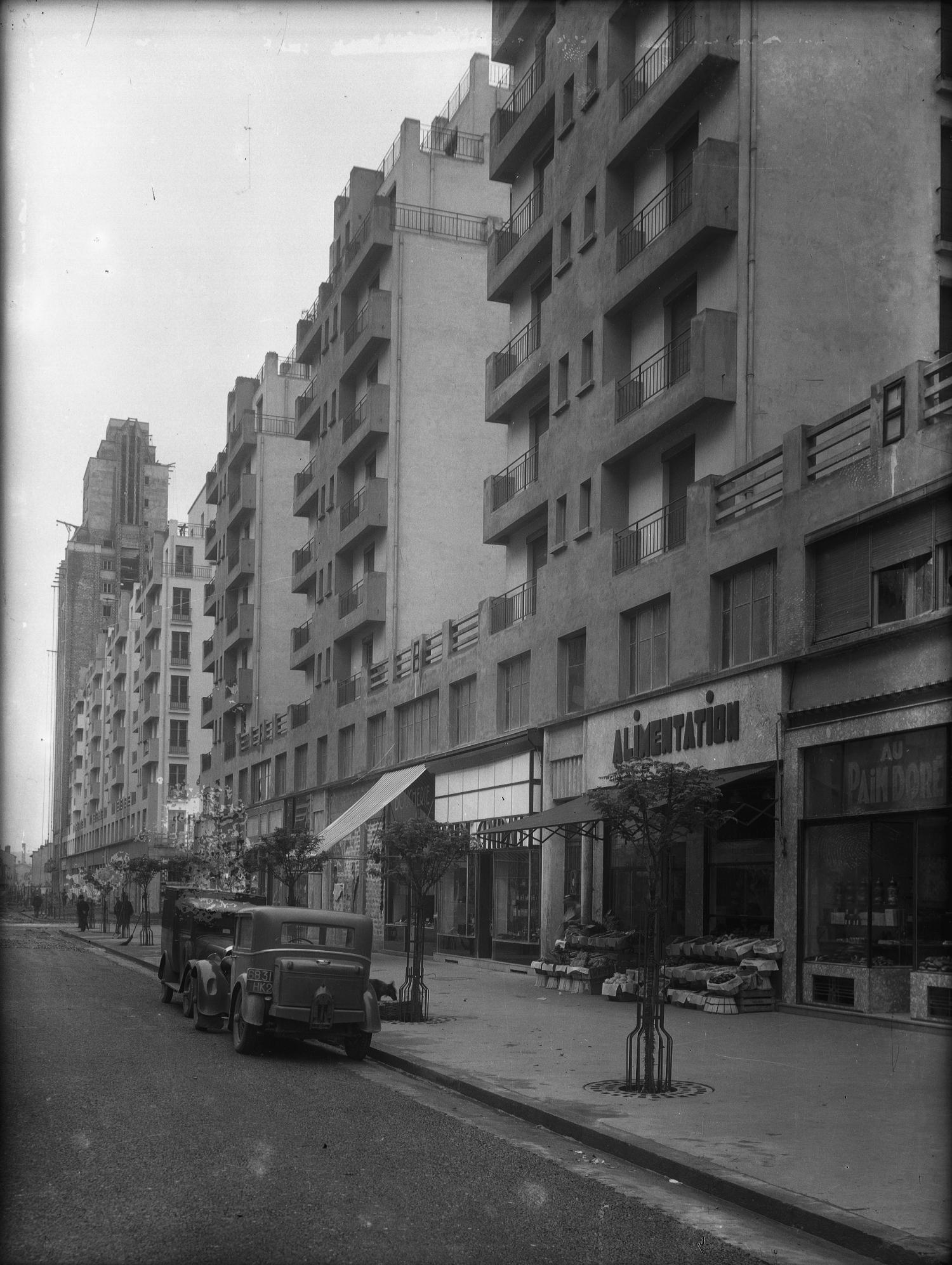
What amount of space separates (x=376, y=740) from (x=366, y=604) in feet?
14.5

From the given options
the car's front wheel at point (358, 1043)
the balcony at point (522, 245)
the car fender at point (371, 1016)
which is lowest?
the car's front wheel at point (358, 1043)

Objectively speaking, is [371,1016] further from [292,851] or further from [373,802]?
[373,802]

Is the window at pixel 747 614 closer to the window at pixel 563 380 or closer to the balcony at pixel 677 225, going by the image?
the balcony at pixel 677 225

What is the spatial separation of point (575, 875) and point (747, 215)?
1330cm

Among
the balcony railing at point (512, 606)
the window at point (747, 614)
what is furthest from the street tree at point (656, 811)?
the balcony railing at point (512, 606)

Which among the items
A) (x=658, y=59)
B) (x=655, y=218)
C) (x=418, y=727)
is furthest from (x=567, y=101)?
(x=418, y=727)

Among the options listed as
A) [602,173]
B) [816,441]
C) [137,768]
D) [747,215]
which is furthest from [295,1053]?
[137,768]

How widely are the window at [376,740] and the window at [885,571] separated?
24214mm

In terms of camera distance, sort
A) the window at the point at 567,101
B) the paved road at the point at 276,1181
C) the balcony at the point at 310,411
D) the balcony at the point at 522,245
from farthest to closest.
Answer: the balcony at the point at 310,411 → the balcony at the point at 522,245 → the window at the point at 567,101 → the paved road at the point at 276,1181

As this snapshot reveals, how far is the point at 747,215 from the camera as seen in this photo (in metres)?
24.2

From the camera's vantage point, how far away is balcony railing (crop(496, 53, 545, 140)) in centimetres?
3412

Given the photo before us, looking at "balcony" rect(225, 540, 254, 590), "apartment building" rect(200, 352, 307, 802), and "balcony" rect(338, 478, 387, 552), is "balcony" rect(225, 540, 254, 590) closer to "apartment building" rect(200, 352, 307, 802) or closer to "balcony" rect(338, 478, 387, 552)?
"apartment building" rect(200, 352, 307, 802)

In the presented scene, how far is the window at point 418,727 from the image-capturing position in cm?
3919

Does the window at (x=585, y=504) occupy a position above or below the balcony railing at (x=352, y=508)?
below
